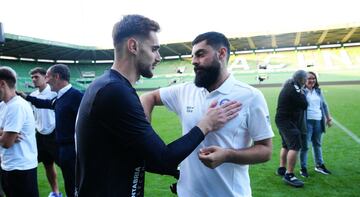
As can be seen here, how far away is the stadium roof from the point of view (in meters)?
39.1

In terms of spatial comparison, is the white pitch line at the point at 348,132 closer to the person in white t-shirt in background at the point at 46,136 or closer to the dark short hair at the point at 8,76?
the person in white t-shirt in background at the point at 46,136

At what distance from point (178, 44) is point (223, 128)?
44.9 m

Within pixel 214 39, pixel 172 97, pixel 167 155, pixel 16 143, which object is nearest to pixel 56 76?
pixel 16 143

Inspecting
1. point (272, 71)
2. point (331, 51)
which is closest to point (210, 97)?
point (272, 71)

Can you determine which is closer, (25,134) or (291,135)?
(25,134)

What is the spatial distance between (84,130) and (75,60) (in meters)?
56.9

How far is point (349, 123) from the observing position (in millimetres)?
12000

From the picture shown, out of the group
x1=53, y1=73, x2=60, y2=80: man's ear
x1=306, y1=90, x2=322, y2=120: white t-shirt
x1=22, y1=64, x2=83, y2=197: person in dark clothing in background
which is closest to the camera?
x1=22, y1=64, x2=83, y2=197: person in dark clothing in background

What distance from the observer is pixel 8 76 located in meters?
3.46

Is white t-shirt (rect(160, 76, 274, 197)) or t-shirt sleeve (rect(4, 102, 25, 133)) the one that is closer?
white t-shirt (rect(160, 76, 274, 197))

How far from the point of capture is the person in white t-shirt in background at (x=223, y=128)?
224 centimetres

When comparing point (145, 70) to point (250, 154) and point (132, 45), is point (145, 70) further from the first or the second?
point (250, 154)

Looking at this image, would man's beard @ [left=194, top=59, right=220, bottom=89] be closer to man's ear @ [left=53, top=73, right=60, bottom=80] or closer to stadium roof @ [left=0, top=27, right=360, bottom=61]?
man's ear @ [left=53, top=73, right=60, bottom=80]

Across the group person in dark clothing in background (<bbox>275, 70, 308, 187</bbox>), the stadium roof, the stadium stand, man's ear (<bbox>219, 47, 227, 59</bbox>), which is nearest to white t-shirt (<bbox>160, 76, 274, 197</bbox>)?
man's ear (<bbox>219, 47, 227, 59</bbox>)
